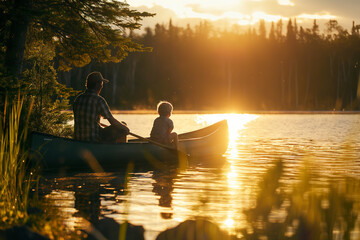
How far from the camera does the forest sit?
74.0 meters

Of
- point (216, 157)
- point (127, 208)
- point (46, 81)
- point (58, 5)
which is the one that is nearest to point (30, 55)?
point (46, 81)

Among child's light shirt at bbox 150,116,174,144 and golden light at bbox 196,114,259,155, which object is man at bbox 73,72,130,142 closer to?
child's light shirt at bbox 150,116,174,144

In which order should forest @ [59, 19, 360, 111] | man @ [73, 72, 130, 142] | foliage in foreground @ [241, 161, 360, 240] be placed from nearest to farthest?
foliage in foreground @ [241, 161, 360, 240]
man @ [73, 72, 130, 142]
forest @ [59, 19, 360, 111]

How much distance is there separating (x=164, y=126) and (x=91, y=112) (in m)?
2.12

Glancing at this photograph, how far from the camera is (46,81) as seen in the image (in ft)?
44.5

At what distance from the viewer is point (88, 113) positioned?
10305mm

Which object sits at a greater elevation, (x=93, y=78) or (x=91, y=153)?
(x=93, y=78)

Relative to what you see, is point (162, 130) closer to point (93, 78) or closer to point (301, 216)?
point (93, 78)

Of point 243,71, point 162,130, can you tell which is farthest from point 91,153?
point 243,71

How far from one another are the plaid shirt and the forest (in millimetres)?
59607

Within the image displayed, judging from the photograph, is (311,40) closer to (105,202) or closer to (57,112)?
(57,112)

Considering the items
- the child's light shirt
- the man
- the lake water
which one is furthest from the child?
the man

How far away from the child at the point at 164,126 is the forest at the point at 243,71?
5826 cm

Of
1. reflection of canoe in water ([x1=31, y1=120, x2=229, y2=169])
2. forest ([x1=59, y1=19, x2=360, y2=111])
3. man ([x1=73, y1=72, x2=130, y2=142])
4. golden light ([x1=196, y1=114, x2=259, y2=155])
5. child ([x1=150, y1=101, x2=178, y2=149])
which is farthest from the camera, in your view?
forest ([x1=59, y1=19, x2=360, y2=111])
